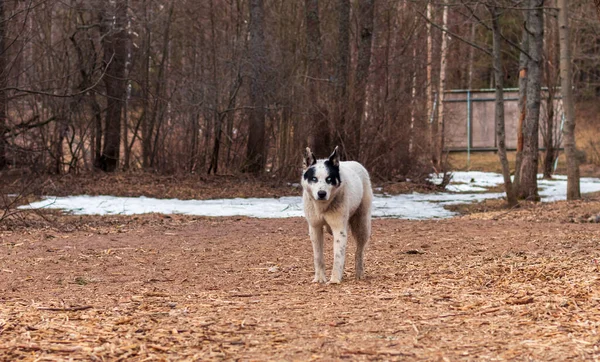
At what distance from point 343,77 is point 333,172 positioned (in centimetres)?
1326

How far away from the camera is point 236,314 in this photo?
5.81m

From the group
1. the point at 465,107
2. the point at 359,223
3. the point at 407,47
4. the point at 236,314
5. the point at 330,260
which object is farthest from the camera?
the point at 465,107

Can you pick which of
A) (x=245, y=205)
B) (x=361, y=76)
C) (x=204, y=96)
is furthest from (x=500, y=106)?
(x=204, y=96)

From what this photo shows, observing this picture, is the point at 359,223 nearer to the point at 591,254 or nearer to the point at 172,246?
the point at 591,254

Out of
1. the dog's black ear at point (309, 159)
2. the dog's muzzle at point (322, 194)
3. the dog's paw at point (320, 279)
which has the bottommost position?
the dog's paw at point (320, 279)

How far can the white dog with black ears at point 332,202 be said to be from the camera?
7.36 meters

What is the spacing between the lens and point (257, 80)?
67.6 feet

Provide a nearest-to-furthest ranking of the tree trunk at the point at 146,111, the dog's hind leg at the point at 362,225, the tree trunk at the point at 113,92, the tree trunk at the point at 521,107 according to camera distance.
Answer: the dog's hind leg at the point at 362,225, the tree trunk at the point at 521,107, the tree trunk at the point at 113,92, the tree trunk at the point at 146,111

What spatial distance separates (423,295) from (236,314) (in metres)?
1.64

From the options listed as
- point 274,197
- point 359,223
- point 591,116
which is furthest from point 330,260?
point 591,116

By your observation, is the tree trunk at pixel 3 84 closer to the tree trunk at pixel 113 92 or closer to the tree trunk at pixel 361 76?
the tree trunk at pixel 113 92

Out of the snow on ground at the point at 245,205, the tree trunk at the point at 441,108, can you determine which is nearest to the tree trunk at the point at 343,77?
the snow on ground at the point at 245,205

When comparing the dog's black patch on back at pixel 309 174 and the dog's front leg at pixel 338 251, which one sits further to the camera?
the dog's front leg at pixel 338 251

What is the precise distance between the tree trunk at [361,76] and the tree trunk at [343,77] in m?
0.25
